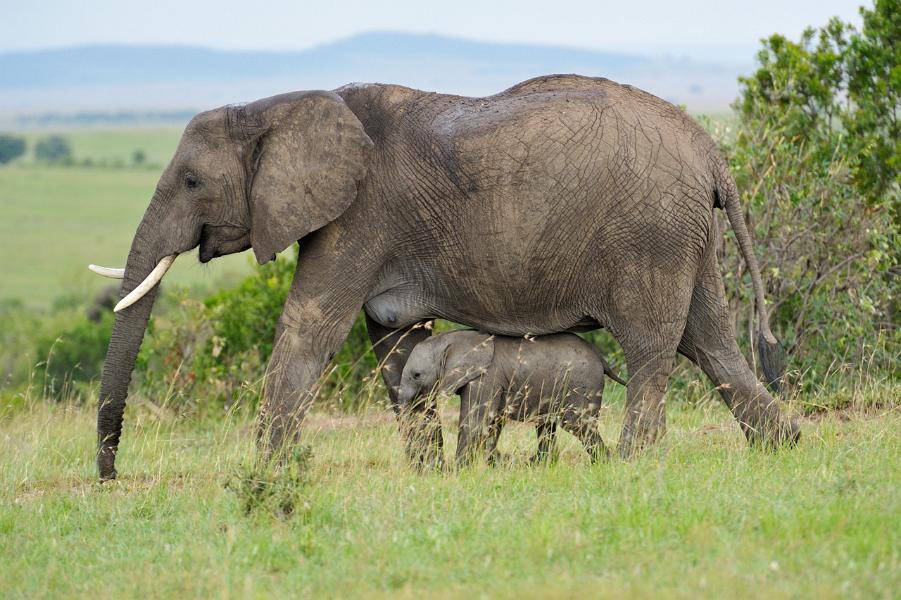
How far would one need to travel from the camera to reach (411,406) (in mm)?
8492

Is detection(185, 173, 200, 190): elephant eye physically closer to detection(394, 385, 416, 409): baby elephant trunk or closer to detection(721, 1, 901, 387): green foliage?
detection(394, 385, 416, 409): baby elephant trunk

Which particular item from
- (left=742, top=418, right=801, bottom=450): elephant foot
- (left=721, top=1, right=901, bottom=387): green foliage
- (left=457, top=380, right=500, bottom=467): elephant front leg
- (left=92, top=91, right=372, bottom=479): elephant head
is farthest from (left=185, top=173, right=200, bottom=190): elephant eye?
(left=721, top=1, right=901, bottom=387): green foliage

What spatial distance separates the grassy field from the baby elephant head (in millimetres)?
37182

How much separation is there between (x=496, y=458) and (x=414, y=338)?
122 cm

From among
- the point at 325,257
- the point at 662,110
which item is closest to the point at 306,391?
the point at 325,257

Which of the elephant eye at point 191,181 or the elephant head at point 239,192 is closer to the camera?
the elephant head at point 239,192

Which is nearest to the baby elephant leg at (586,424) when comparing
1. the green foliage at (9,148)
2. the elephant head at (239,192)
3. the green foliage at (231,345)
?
the elephant head at (239,192)

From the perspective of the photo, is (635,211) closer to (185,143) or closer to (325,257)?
(325,257)

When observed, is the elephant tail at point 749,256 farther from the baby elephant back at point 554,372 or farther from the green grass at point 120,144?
the green grass at point 120,144

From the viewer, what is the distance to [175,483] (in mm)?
8266

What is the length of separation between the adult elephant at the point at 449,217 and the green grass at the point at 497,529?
2.05ft

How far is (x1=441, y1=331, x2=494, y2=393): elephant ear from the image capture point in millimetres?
8188

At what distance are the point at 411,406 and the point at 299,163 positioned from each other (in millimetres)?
1822

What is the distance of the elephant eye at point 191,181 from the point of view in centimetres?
805
